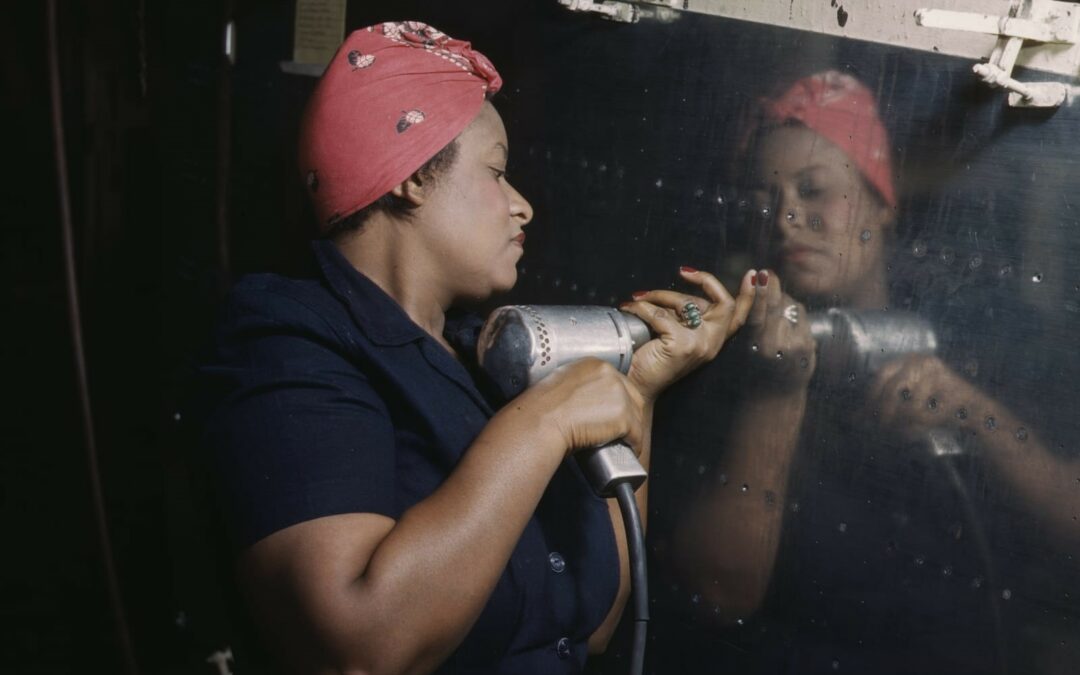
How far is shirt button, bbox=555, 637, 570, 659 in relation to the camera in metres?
1.08

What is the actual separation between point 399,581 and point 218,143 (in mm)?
1291

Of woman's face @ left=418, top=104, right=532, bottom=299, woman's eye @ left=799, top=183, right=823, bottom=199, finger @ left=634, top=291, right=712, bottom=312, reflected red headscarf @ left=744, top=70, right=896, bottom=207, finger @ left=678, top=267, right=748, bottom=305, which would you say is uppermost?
reflected red headscarf @ left=744, top=70, right=896, bottom=207

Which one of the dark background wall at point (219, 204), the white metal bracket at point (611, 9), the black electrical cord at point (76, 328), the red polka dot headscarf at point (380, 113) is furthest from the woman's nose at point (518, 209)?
the black electrical cord at point (76, 328)

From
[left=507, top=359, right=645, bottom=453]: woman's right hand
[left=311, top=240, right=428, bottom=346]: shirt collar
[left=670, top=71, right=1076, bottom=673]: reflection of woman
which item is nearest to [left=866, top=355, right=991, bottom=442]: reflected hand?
[left=670, top=71, right=1076, bottom=673]: reflection of woman

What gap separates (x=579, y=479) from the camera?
1.22m

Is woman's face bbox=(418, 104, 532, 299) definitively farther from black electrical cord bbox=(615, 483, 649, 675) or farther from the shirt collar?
black electrical cord bbox=(615, 483, 649, 675)

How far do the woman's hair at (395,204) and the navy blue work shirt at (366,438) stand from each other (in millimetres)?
27

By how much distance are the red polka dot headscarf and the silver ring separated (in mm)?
351

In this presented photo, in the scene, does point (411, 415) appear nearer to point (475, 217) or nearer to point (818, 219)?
point (475, 217)

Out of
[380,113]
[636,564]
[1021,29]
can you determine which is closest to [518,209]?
[380,113]

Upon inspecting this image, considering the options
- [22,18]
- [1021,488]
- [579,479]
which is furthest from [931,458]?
[22,18]

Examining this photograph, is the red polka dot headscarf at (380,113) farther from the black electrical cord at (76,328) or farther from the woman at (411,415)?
the black electrical cord at (76,328)

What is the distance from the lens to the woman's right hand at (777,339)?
1.12 meters

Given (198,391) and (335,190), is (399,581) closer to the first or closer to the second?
(198,391)
